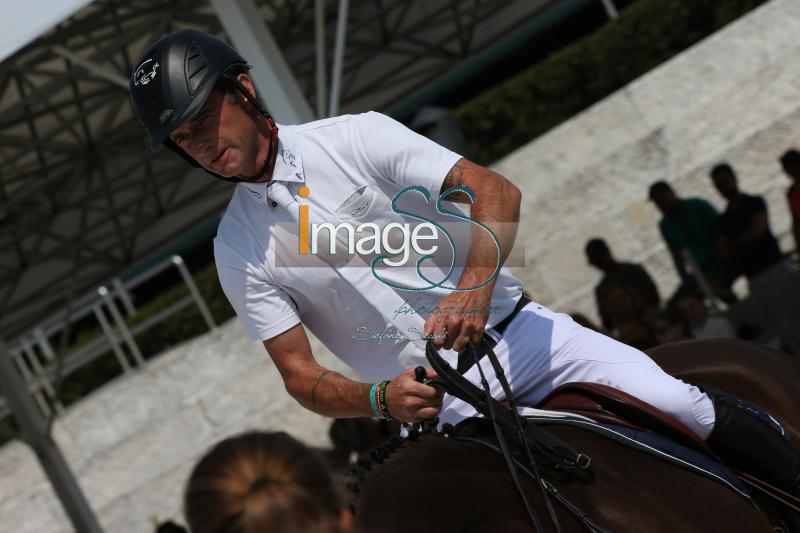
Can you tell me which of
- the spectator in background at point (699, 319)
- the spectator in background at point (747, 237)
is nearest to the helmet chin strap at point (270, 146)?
the spectator in background at point (699, 319)

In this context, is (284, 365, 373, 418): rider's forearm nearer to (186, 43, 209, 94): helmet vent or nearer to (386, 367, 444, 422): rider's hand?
(386, 367, 444, 422): rider's hand

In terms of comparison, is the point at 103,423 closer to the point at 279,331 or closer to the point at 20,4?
the point at 20,4

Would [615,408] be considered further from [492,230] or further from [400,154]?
[400,154]

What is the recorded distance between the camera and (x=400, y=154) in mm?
2938

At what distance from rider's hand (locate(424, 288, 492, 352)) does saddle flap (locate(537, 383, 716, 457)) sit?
1.53 feet

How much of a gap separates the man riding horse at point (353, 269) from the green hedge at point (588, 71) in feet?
31.8

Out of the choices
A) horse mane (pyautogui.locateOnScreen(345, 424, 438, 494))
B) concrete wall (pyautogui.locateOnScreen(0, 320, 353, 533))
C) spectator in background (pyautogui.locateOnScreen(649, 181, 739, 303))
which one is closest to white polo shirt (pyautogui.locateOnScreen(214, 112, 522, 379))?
horse mane (pyautogui.locateOnScreen(345, 424, 438, 494))

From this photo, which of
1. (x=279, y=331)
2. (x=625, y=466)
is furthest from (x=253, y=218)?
(x=625, y=466)

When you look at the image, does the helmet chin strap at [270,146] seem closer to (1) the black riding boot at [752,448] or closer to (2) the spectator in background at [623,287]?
(1) the black riding boot at [752,448]

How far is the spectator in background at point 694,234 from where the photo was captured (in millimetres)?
8180

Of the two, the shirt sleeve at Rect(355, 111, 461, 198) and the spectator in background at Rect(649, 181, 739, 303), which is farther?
the spectator in background at Rect(649, 181, 739, 303)

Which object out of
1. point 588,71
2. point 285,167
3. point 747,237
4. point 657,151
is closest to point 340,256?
point 285,167

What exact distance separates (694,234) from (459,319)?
19.9 feet

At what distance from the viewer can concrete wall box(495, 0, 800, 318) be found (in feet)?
32.2
